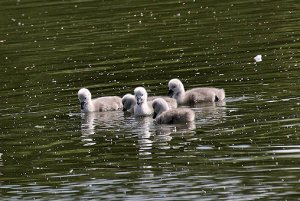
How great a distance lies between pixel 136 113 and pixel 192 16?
1051 cm

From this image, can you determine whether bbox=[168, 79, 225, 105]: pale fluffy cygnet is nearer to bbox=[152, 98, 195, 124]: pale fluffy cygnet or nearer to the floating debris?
bbox=[152, 98, 195, 124]: pale fluffy cygnet

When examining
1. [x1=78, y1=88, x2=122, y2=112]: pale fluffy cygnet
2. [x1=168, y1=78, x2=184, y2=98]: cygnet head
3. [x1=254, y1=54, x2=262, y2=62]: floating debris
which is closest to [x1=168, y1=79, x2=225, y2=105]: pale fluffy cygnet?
[x1=168, y1=78, x2=184, y2=98]: cygnet head

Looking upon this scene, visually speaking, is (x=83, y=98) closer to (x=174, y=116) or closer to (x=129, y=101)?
(x=129, y=101)

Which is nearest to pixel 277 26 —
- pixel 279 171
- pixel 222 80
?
pixel 222 80

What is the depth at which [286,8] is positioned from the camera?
91.9 feet

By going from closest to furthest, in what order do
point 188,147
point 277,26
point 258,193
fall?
point 258,193
point 188,147
point 277,26

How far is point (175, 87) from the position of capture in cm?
1900

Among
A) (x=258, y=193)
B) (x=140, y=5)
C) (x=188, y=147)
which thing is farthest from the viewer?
(x=140, y=5)

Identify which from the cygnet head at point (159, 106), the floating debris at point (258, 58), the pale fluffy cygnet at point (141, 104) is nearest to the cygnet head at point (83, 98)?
the pale fluffy cygnet at point (141, 104)

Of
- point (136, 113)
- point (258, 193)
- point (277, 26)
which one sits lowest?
point (258, 193)

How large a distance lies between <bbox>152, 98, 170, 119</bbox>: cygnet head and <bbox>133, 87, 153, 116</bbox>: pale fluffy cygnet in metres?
0.31

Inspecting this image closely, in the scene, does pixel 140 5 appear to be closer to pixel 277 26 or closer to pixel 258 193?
pixel 277 26

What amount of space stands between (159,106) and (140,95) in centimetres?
51

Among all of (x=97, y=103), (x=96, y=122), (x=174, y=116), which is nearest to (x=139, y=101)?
(x=96, y=122)
